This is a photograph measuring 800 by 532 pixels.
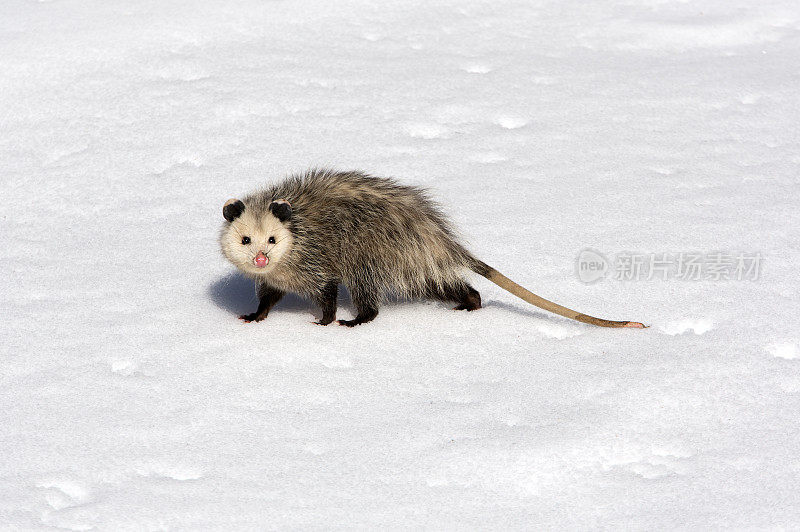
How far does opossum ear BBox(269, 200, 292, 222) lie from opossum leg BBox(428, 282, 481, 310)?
2.52 feet

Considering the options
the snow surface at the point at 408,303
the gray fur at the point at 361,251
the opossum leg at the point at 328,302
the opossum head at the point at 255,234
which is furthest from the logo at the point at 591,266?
the opossum head at the point at 255,234

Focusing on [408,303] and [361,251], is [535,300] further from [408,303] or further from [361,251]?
[361,251]

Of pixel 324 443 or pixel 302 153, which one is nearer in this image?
pixel 324 443

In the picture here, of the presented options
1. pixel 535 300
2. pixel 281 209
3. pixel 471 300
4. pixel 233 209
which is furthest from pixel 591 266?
pixel 233 209

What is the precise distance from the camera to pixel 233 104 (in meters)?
6.23

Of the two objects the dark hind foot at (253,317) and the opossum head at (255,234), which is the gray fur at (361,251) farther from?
the dark hind foot at (253,317)

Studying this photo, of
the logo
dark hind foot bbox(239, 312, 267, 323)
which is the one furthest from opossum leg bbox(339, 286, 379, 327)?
the logo

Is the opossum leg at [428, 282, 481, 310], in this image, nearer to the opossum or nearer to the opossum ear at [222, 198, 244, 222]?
the opossum

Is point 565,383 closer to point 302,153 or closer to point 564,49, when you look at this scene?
point 302,153

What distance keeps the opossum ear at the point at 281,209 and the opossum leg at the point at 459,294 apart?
2.52ft

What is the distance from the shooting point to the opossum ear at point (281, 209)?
403 centimetres

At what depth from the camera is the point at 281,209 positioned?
4039 mm

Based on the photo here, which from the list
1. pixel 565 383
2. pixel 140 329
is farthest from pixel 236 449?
pixel 565 383

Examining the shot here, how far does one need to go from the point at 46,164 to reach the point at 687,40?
16.2 ft
